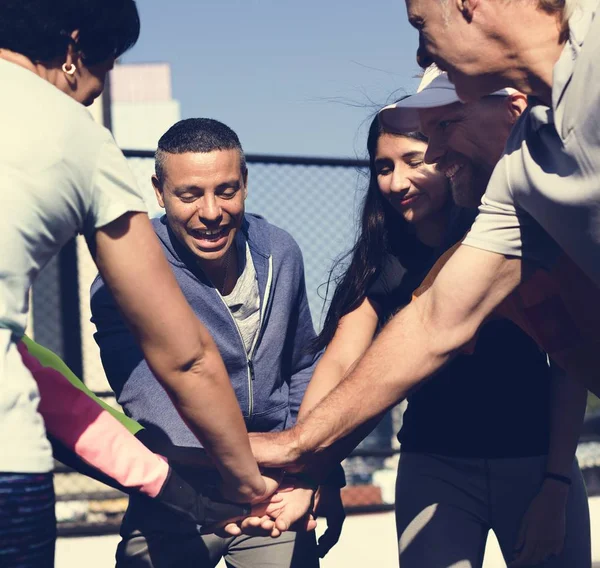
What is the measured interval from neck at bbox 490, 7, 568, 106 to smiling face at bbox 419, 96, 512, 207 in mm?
528

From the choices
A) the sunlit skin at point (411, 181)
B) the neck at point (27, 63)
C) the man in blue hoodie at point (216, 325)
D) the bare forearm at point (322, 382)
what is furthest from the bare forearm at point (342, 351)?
the neck at point (27, 63)

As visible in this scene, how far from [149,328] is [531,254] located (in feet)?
3.28

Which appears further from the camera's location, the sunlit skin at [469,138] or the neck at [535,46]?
the sunlit skin at [469,138]

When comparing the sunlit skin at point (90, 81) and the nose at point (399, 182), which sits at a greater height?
the sunlit skin at point (90, 81)

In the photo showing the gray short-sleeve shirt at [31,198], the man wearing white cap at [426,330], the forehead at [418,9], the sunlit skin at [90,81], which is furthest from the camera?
the man wearing white cap at [426,330]

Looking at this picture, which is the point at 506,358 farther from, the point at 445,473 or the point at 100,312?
the point at 100,312

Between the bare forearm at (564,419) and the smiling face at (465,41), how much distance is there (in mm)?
1061

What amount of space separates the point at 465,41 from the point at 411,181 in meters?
0.85

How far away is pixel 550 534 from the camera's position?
282 cm

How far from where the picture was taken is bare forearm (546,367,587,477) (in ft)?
9.50

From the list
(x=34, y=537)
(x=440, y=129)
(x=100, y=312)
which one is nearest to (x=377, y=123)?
(x=440, y=129)

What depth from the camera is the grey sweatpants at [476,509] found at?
2.88 m

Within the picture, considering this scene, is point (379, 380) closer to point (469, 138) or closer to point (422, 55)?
point (469, 138)

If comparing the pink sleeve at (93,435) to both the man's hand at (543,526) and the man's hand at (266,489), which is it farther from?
the man's hand at (543,526)
